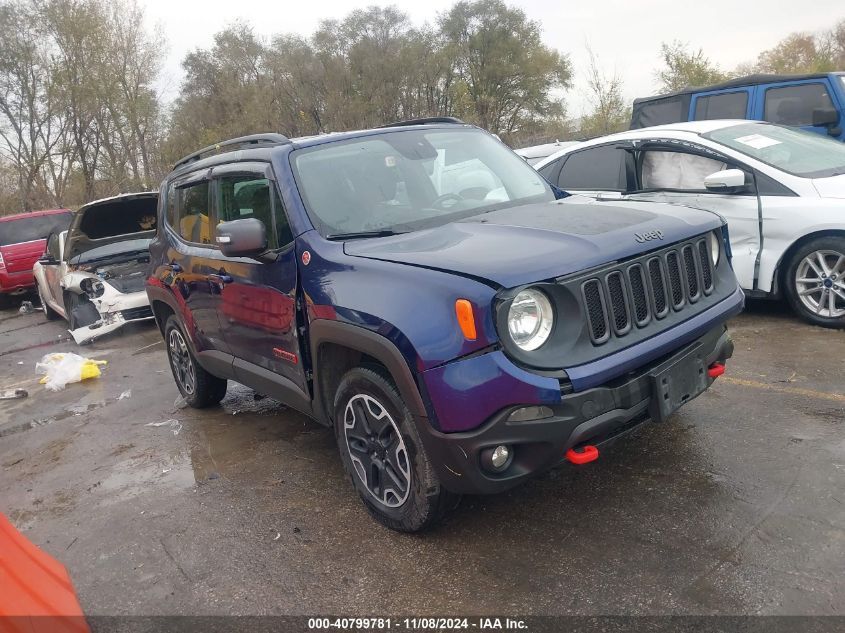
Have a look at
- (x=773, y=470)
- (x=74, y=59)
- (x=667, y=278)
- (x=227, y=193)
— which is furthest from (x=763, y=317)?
(x=74, y=59)

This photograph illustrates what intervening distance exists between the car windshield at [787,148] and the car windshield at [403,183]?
2.56 meters

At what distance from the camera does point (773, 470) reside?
3463mm

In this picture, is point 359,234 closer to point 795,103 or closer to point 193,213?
point 193,213

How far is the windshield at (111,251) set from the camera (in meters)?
9.55

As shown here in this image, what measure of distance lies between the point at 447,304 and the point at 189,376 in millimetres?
3630

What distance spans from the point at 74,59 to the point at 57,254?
2013 centimetres

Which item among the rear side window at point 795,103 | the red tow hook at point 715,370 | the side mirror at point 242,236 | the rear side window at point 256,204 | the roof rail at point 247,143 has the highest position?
the roof rail at point 247,143

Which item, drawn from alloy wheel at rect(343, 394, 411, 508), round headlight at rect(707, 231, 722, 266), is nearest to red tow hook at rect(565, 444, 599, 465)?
alloy wheel at rect(343, 394, 411, 508)

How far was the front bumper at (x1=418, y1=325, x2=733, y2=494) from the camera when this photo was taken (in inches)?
106

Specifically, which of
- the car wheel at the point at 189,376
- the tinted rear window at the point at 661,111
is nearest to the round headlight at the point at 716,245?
the car wheel at the point at 189,376

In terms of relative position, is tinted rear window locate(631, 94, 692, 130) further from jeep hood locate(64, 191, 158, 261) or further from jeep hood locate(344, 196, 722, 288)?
jeep hood locate(64, 191, 158, 261)

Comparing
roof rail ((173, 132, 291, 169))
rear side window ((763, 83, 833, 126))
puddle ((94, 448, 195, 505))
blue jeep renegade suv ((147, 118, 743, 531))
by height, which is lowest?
puddle ((94, 448, 195, 505))

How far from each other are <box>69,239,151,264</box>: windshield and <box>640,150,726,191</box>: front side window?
6557 millimetres

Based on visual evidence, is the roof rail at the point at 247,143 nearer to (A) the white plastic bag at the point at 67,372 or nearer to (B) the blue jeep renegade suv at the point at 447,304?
(B) the blue jeep renegade suv at the point at 447,304
